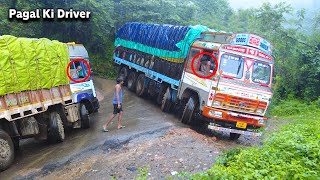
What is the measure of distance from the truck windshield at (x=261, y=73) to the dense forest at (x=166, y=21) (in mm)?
6872

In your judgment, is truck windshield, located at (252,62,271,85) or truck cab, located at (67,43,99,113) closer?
truck windshield, located at (252,62,271,85)

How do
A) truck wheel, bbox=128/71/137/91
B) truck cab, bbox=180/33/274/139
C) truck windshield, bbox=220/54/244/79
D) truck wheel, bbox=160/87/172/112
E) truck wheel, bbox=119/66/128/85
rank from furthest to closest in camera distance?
truck wheel, bbox=119/66/128/85 < truck wheel, bbox=128/71/137/91 < truck wheel, bbox=160/87/172/112 < truck windshield, bbox=220/54/244/79 < truck cab, bbox=180/33/274/139

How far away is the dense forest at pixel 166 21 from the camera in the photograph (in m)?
16.8

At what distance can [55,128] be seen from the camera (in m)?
8.91

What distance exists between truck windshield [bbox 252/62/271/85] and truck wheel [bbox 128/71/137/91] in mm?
7212

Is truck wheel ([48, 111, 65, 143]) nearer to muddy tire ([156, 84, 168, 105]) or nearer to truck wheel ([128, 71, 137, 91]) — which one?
muddy tire ([156, 84, 168, 105])

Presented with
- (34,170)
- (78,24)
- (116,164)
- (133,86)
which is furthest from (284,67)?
(34,170)

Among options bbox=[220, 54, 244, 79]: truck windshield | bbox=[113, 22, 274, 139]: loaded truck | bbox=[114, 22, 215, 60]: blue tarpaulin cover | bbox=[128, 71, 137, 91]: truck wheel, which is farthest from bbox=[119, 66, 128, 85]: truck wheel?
bbox=[220, 54, 244, 79]: truck windshield

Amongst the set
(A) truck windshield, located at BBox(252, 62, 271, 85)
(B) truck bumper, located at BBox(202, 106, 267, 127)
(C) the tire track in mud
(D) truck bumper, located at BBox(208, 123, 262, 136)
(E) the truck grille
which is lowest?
(C) the tire track in mud

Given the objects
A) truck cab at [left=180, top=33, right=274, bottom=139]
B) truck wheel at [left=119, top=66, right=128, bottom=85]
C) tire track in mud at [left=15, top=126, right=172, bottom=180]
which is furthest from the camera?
truck wheel at [left=119, top=66, right=128, bottom=85]

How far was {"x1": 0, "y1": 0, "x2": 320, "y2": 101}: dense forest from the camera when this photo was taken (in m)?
16.8

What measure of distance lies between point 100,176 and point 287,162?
137 inches

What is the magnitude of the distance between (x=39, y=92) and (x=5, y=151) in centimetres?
195

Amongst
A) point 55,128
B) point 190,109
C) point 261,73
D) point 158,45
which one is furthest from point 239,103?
point 158,45
